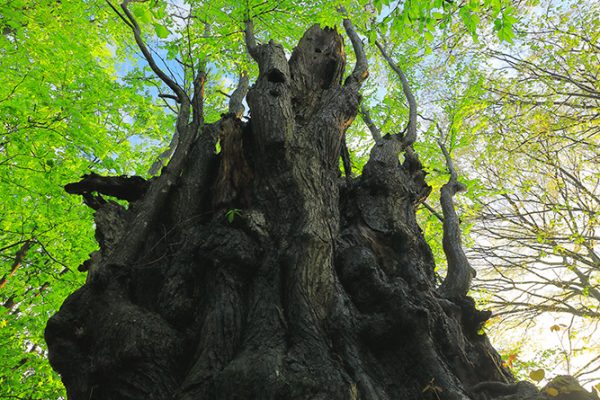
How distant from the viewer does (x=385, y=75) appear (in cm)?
1193

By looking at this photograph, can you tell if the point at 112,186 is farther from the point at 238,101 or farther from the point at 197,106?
the point at 238,101

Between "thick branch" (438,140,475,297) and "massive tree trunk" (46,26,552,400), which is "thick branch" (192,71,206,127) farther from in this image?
"thick branch" (438,140,475,297)

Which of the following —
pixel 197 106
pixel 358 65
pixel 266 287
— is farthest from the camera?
pixel 358 65

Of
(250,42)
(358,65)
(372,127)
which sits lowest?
(250,42)

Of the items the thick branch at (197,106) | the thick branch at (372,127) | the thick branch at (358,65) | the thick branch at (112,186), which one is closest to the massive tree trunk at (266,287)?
the thick branch at (112,186)

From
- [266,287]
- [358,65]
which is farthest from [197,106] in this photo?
[358,65]

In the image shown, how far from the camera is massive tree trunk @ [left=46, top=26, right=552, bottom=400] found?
2.26 metres

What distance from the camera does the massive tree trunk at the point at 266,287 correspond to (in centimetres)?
226

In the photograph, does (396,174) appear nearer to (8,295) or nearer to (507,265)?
(507,265)

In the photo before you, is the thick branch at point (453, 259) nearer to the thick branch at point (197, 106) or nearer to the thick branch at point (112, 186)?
the thick branch at point (197, 106)

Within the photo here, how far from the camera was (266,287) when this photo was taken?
2703 mm

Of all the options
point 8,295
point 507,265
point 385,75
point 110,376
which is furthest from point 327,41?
point 8,295

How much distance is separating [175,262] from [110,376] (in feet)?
3.21

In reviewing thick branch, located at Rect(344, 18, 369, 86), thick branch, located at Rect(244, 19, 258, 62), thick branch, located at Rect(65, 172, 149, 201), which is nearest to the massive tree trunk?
Answer: thick branch, located at Rect(65, 172, 149, 201)
